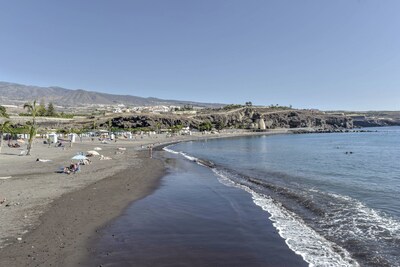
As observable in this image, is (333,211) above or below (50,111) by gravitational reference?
below

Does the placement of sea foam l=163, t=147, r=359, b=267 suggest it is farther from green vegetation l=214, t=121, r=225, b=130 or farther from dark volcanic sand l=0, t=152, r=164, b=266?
green vegetation l=214, t=121, r=225, b=130

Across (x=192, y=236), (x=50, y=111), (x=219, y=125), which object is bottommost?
(x=192, y=236)

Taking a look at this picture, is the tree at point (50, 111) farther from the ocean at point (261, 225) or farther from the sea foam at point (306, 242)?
the sea foam at point (306, 242)

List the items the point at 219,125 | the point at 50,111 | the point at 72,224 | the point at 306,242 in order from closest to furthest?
the point at 306,242, the point at 72,224, the point at 50,111, the point at 219,125

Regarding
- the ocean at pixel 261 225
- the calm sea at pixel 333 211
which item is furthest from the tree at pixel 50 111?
the ocean at pixel 261 225

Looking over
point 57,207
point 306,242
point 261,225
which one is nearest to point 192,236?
point 261,225

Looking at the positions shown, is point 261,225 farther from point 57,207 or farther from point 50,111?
point 50,111

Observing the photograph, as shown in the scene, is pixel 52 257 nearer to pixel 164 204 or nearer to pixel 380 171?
pixel 164 204

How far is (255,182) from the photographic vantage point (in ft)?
100

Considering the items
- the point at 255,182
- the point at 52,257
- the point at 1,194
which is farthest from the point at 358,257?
the point at 1,194

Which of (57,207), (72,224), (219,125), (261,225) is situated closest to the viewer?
(72,224)

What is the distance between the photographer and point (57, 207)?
1844cm

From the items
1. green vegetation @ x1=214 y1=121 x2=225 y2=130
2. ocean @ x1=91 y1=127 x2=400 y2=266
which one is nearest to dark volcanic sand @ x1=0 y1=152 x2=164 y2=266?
ocean @ x1=91 y1=127 x2=400 y2=266

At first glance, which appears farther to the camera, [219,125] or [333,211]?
[219,125]
